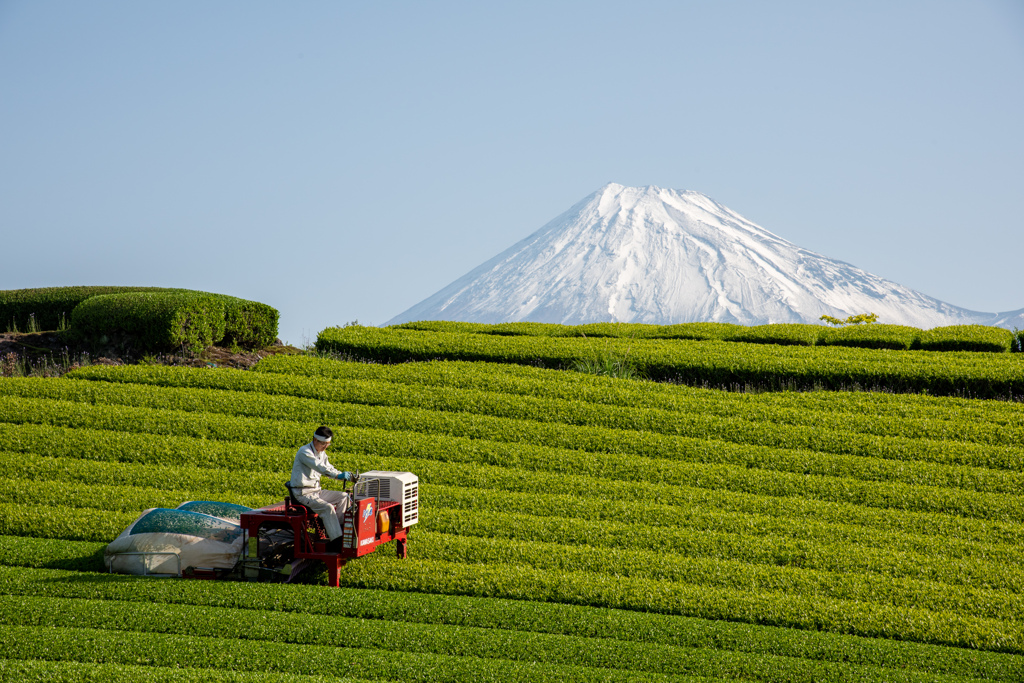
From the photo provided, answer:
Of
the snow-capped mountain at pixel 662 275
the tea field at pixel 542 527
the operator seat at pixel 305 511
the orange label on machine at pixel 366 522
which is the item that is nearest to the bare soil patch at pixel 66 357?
the tea field at pixel 542 527

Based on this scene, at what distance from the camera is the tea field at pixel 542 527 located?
712cm

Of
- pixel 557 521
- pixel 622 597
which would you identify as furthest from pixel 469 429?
pixel 622 597

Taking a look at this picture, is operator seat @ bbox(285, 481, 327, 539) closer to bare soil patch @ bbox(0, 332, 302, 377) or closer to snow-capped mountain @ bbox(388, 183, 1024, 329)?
bare soil patch @ bbox(0, 332, 302, 377)

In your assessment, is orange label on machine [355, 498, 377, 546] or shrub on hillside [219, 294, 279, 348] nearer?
orange label on machine [355, 498, 377, 546]

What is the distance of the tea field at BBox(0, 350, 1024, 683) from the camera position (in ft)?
23.4

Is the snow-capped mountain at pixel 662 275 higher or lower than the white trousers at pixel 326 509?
Result: higher

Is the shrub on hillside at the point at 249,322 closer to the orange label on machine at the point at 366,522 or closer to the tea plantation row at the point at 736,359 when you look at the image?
the tea plantation row at the point at 736,359

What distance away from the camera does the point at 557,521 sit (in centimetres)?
1058

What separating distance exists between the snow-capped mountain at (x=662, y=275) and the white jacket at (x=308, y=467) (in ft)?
391

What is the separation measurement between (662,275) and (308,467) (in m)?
136

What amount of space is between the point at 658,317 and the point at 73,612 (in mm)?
131074

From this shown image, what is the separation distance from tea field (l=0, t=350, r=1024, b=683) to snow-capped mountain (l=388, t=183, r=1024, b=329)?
113m

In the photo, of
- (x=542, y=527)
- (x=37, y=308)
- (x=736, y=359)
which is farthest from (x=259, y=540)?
(x=37, y=308)

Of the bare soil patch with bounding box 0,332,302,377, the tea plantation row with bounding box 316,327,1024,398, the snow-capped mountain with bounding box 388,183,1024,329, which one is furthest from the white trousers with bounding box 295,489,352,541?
the snow-capped mountain with bounding box 388,183,1024,329
